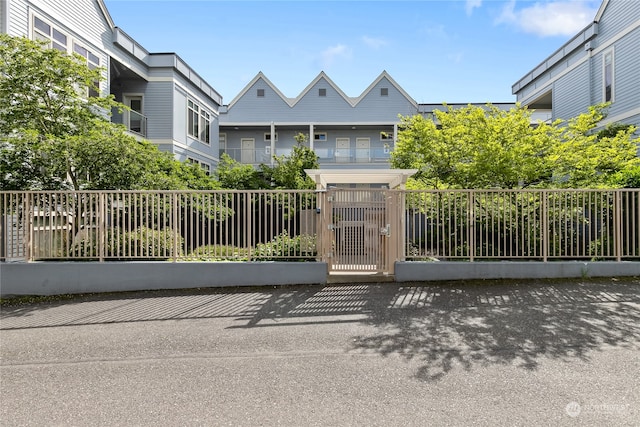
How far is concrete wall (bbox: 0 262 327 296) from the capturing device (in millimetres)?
7457

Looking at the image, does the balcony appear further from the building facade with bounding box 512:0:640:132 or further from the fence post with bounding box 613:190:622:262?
the fence post with bounding box 613:190:622:262

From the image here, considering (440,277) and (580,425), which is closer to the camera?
(580,425)

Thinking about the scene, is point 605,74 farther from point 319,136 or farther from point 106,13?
point 106,13

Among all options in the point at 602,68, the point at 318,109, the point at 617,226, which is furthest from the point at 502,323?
the point at 318,109

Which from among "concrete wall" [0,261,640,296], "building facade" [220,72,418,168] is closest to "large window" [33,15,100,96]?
"concrete wall" [0,261,640,296]

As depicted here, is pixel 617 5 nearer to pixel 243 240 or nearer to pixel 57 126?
pixel 243 240

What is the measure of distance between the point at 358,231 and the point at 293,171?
12120 mm

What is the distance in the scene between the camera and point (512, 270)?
7.72m

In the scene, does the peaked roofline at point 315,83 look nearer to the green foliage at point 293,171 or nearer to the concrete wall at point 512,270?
the green foliage at point 293,171

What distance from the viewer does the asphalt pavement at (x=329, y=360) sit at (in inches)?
121

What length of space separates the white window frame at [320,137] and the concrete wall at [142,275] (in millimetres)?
19856

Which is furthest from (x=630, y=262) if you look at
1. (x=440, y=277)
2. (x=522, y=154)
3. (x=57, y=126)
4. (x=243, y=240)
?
(x=57, y=126)

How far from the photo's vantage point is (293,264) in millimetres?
7695

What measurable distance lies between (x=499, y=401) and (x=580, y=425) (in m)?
0.57
